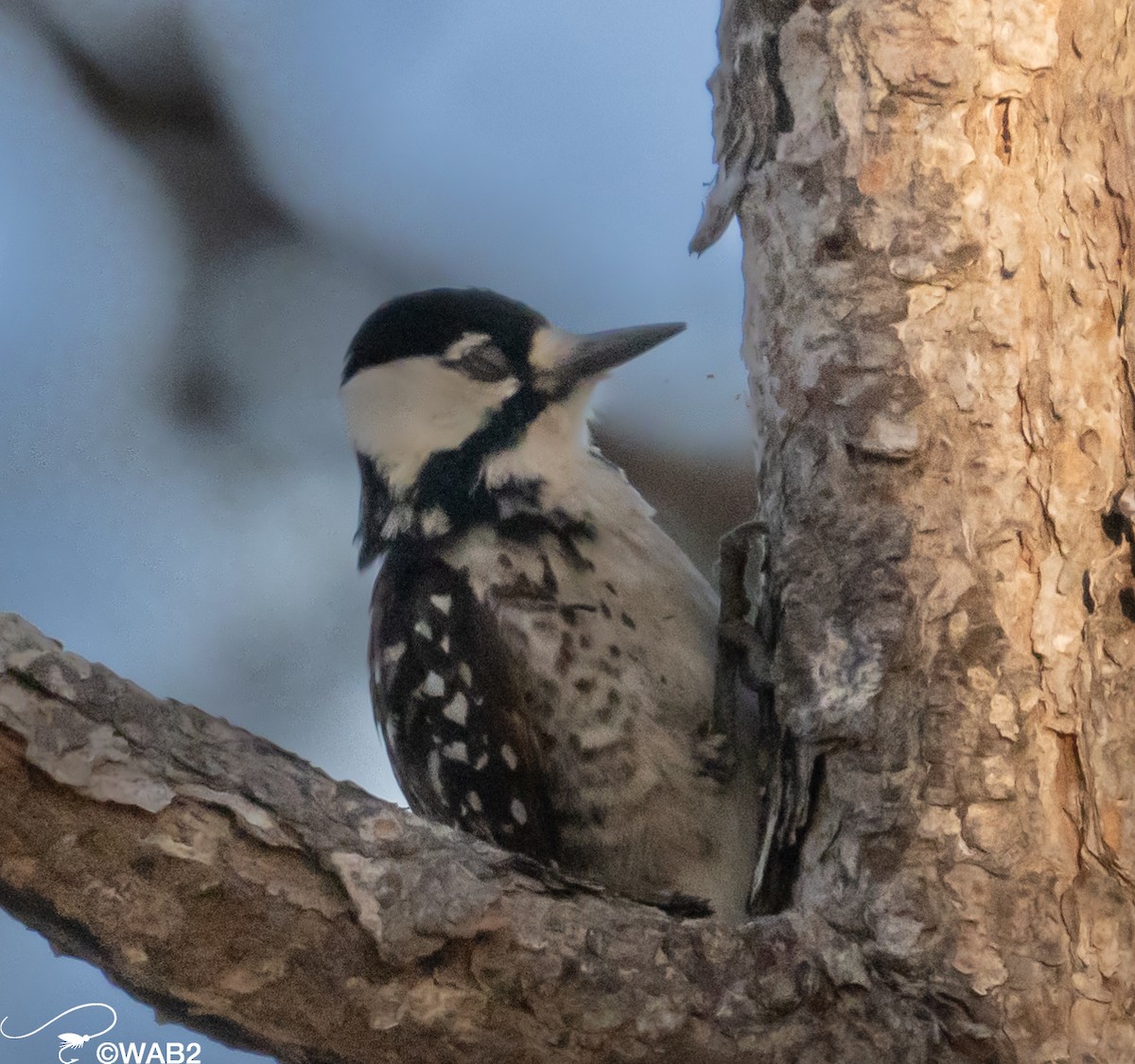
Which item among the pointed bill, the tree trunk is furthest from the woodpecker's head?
the tree trunk

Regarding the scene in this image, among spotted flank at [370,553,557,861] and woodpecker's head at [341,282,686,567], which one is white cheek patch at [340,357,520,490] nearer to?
woodpecker's head at [341,282,686,567]

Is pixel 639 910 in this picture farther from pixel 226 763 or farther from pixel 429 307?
pixel 429 307

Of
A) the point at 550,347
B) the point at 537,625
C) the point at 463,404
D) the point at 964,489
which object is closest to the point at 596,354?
the point at 550,347

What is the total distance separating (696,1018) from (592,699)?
2.20 feet

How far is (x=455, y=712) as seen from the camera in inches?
75.3

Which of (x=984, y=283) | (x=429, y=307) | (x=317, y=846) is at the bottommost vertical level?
(x=317, y=846)

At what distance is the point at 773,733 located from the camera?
1611 millimetres

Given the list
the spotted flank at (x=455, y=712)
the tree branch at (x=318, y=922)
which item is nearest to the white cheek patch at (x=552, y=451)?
the spotted flank at (x=455, y=712)

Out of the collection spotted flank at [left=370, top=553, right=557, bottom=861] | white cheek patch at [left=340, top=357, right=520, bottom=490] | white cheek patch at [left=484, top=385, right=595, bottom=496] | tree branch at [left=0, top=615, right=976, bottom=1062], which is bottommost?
tree branch at [left=0, top=615, right=976, bottom=1062]

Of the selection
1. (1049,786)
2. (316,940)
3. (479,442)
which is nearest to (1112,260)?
(1049,786)

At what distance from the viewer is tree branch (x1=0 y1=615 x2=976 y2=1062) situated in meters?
1.07

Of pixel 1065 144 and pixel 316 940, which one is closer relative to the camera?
pixel 316 940

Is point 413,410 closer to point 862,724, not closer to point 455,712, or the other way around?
point 455,712

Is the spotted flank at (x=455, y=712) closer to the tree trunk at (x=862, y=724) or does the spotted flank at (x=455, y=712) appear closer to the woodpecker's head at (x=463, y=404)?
the woodpecker's head at (x=463, y=404)
